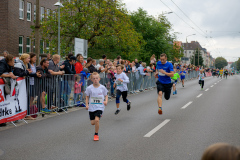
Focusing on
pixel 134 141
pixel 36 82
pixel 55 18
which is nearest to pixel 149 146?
→ pixel 134 141

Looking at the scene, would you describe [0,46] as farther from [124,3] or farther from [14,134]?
[14,134]

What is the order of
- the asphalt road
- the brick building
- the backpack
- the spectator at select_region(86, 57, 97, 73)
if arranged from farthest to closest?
the brick building < the spectator at select_region(86, 57, 97, 73) < the backpack < the asphalt road

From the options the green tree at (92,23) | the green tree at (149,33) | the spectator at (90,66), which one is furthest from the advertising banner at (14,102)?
the green tree at (149,33)

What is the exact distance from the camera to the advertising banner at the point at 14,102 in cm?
869

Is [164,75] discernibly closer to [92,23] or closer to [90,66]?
[90,66]

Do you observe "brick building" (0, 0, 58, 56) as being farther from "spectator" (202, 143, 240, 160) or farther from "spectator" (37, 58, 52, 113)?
"spectator" (202, 143, 240, 160)

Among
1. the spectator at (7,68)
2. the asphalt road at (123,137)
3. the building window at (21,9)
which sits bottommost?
the asphalt road at (123,137)

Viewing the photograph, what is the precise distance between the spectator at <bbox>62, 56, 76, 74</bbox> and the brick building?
69.5ft

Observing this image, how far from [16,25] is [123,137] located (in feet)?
97.7

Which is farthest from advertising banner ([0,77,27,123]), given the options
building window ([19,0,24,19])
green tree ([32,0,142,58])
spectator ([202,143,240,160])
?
building window ([19,0,24,19])

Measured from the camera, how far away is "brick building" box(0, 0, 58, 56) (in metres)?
32.7

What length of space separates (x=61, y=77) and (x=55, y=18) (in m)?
21.3

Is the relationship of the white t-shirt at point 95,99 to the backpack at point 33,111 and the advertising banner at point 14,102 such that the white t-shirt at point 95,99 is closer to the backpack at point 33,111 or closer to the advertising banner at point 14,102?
the advertising banner at point 14,102

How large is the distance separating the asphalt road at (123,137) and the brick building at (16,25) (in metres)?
24.3
